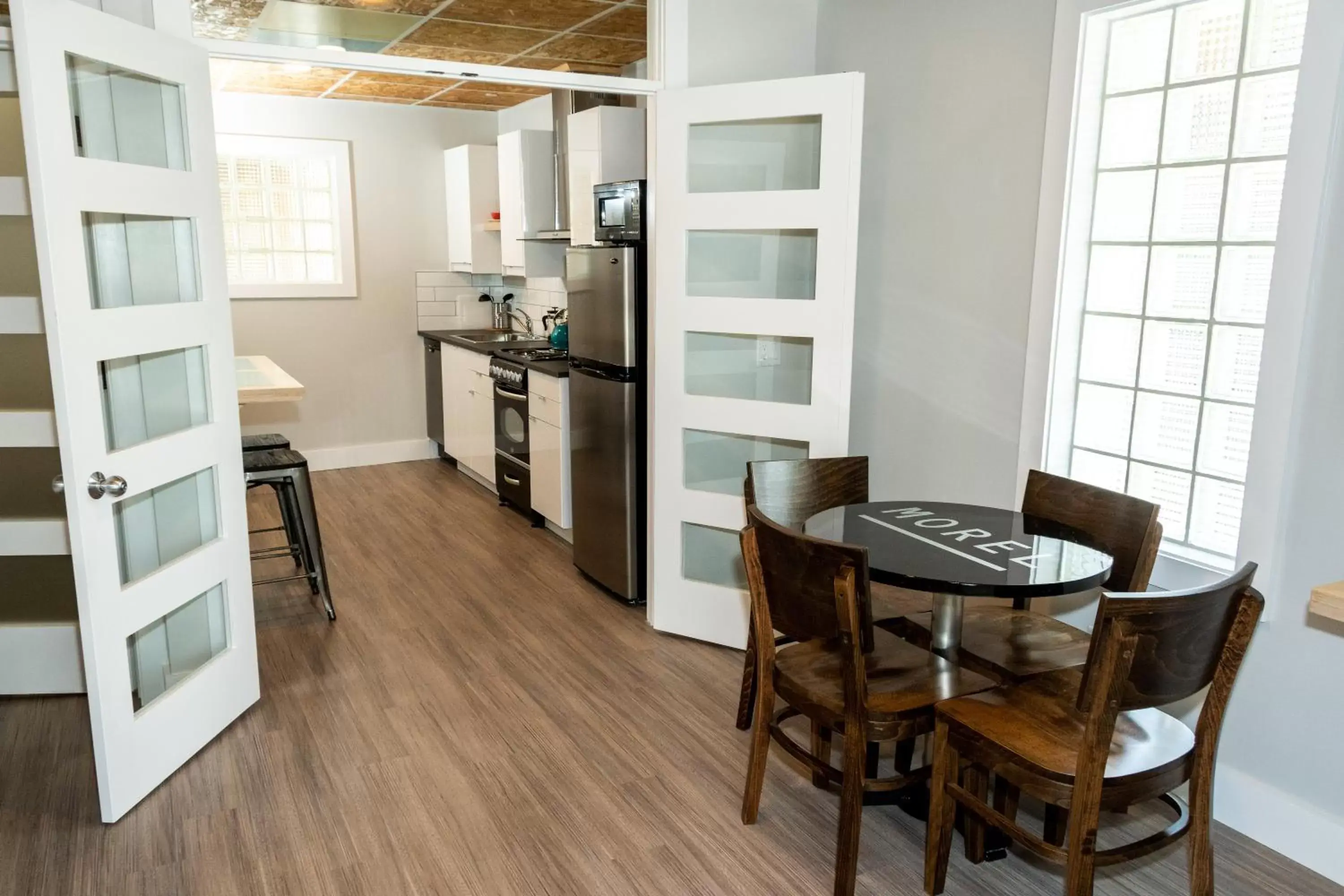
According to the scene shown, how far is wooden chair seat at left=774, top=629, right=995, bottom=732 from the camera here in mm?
2230

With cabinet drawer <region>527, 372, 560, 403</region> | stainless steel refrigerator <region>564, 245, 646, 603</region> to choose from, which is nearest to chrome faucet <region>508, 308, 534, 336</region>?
cabinet drawer <region>527, 372, 560, 403</region>

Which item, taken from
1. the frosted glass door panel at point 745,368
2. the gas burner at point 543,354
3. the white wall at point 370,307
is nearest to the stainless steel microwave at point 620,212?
the frosted glass door panel at point 745,368

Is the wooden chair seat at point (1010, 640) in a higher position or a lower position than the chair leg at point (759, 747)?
higher

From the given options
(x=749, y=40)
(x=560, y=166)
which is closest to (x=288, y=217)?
(x=560, y=166)

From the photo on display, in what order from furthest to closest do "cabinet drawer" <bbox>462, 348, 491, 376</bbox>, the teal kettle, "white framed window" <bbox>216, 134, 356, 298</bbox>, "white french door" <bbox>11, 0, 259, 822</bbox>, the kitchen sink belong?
"white framed window" <bbox>216, 134, 356, 298</bbox>, the kitchen sink, "cabinet drawer" <bbox>462, 348, 491, 376</bbox>, the teal kettle, "white french door" <bbox>11, 0, 259, 822</bbox>

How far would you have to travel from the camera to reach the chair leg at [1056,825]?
2.38 meters

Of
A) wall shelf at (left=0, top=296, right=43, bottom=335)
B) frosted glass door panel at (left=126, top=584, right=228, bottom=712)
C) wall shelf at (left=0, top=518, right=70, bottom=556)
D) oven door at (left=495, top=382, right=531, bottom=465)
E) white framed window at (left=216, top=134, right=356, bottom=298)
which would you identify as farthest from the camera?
white framed window at (left=216, top=134, right=356, bottom=298)

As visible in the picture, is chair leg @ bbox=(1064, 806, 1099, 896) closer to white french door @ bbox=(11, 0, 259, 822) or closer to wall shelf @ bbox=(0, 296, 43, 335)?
white french door @ bbox=(11, 0, 259, 822)

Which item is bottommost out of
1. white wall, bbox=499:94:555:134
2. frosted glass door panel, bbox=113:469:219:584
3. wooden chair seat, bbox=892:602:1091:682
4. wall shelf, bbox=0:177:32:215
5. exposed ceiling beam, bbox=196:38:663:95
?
wooden chair seat, bbox=892:602:1091:682

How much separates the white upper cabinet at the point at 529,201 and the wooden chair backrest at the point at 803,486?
3.35m

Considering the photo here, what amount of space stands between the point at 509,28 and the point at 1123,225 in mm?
2293

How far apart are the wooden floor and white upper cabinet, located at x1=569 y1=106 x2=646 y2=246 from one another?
1.94 m

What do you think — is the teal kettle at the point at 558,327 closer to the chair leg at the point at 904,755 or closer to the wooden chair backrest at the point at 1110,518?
the wooden chair backrest at the point at 1110,518

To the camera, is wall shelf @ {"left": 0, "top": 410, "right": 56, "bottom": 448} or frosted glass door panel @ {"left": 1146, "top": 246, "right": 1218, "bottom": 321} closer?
Result: frosted glass door panel @ {"left": 1146, "top": 246, "right": 1218, "bottom": 321}
